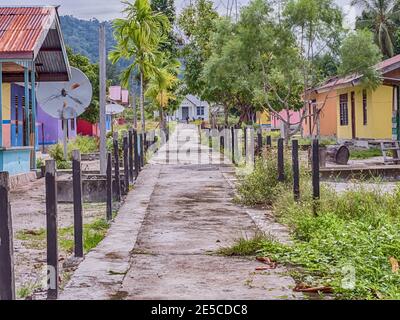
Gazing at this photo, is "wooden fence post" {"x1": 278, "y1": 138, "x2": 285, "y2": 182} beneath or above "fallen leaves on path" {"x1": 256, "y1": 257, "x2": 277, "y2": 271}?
above

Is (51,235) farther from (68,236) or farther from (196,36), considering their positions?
(196,36)

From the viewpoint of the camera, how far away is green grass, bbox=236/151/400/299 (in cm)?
551

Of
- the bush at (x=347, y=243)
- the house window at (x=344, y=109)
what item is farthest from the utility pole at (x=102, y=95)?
the house window at (x=344, y=109)

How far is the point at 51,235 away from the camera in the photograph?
5.55 m

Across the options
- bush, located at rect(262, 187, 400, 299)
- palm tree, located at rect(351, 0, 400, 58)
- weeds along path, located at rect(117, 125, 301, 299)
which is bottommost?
weeds along path, located at rect(117, 125, 301, 299)

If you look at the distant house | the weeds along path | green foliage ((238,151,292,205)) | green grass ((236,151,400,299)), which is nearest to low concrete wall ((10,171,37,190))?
the weeds along path

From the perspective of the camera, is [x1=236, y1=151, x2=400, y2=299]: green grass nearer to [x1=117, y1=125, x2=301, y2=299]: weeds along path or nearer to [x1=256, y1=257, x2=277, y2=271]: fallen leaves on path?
[x1=256, y1=257, x2=277, y2=271]: fallen leaves on path

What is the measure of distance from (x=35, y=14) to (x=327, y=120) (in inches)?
986

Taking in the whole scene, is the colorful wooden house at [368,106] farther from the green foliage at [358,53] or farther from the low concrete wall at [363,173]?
the low concrete wall at [363,173]

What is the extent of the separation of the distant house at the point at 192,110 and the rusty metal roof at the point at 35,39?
88.1 meters

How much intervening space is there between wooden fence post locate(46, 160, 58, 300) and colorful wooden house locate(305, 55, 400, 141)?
64.9ft

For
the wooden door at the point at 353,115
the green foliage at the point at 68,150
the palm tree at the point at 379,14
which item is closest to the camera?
the green foliage at the point at 68,150

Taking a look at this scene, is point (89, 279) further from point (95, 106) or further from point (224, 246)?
point (95, 106)

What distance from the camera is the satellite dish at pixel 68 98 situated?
17859 millimetres
